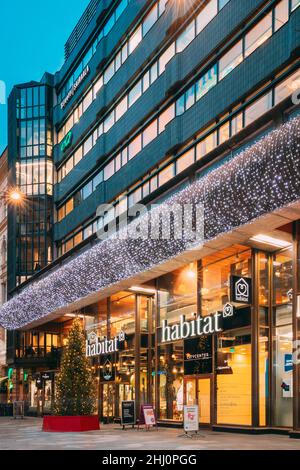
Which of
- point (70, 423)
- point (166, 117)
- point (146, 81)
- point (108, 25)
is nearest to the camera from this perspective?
point (70, 423)

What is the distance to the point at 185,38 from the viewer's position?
3028 centimetres

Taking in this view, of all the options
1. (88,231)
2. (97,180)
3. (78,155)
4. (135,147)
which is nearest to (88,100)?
→ (78,155)

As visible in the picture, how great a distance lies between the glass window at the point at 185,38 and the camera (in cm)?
2962

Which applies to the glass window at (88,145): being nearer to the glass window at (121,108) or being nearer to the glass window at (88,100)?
the glass window at (88,100)

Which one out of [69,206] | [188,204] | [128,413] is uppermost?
[69,206]

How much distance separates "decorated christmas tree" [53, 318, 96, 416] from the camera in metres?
25.7

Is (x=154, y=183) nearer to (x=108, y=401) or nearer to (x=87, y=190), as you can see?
(x=108, y=401)

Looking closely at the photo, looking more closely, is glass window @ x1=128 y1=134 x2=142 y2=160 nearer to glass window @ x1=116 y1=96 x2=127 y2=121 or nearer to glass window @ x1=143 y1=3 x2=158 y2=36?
glass window @ x1=116 y1=96 x2=127 y2=121

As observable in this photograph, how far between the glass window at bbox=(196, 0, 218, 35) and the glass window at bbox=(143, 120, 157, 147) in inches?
234

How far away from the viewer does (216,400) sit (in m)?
24.3

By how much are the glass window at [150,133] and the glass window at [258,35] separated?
9151 millimetres

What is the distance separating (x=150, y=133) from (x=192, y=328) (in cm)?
1240

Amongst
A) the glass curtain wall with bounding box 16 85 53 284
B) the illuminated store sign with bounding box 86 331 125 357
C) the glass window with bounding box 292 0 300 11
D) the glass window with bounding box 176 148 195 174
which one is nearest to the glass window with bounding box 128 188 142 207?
the glass window with bounding box 176 148 195 174

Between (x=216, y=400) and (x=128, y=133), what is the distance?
57.2 ft
